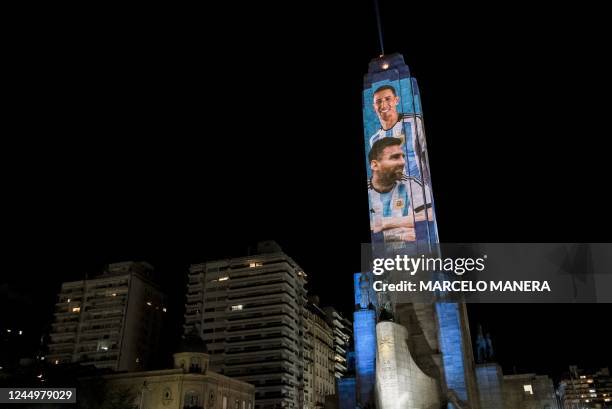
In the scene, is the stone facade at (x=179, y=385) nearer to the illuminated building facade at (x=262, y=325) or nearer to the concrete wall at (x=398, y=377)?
the concrete wall at (x=398, y=377)

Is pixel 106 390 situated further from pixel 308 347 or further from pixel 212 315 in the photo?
pixel 308 347

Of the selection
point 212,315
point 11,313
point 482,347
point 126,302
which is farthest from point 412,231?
point 11,313

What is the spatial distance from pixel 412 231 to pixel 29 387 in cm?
4271

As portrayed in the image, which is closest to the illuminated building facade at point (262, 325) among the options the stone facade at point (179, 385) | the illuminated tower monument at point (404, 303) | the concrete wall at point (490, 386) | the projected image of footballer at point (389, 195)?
the stone facade at point (179, 385)

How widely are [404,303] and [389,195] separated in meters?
12.3

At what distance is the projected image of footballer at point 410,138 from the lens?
61.3 metres

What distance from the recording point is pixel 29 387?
58.6m

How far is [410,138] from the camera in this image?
64062mm

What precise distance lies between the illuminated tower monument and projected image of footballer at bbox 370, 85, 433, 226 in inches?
4.2

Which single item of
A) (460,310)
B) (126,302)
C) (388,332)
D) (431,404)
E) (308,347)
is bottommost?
(431,404)

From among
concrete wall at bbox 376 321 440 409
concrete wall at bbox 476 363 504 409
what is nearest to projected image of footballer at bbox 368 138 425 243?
concrete wall at bbox 376 321 440 409

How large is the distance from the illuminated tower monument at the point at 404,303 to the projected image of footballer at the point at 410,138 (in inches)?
4.2

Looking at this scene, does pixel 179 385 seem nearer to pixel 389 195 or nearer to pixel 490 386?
pixel 389 195

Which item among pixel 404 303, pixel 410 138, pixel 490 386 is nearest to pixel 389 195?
pixel 410 138
